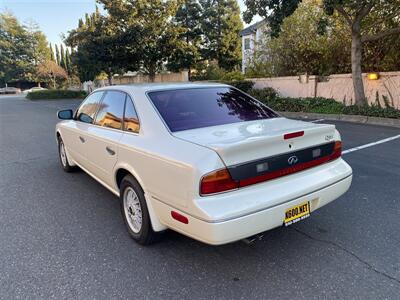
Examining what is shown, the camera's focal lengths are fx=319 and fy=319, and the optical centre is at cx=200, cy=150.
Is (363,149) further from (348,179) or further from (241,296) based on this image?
(241,296)

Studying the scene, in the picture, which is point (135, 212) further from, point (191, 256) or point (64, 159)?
point (64, 159)

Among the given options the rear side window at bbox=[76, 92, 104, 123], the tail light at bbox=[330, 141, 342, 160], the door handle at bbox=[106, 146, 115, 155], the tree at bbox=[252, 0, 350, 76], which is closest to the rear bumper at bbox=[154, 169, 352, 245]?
the tail light at bbox=[330, 141, 342, 160]

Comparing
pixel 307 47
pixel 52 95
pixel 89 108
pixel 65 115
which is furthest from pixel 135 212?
pixel 52 95

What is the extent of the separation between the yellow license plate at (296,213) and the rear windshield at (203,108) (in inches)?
42.0

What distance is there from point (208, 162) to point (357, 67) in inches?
428

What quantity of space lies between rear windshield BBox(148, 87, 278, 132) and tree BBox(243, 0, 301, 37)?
8387 millimetres

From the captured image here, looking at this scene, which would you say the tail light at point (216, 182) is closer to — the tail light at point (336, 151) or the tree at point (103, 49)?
the tail light at point (336, 151)

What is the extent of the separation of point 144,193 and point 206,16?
91.9 ft

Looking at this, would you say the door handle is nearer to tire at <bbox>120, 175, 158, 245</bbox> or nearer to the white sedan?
the white sedan

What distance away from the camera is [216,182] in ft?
7.55

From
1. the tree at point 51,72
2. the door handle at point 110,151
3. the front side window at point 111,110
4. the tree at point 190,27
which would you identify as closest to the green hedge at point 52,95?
the tree at point 190,27

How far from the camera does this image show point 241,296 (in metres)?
2.34

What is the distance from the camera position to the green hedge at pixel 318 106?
10492mm

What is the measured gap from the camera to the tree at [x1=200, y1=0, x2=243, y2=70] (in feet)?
92.6
